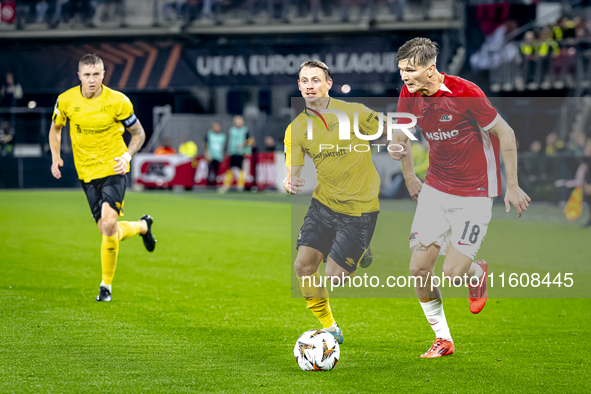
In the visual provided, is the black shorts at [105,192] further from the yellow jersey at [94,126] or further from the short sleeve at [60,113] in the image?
the short sleeve at [60,113]

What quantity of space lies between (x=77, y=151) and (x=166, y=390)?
148 inches

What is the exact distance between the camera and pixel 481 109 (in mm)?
4770

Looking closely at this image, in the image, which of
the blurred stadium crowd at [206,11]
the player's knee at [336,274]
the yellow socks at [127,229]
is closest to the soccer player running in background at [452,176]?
the player's knee at [336,274]

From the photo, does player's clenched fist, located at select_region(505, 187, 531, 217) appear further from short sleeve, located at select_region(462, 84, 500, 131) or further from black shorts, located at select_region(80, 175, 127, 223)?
black shorts, located at select_region(80, 175, 127, 223)

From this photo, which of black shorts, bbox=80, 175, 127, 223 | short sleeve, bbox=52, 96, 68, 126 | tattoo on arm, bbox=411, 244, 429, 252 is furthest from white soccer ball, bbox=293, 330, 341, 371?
short sleeve, bbox=52, 96, 68, 126

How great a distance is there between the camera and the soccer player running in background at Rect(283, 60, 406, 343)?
195 inches

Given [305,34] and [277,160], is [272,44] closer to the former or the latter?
[305,34]

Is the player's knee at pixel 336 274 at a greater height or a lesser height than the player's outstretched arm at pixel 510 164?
lesser

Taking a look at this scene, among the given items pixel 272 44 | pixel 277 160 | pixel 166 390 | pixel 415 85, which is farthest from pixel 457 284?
pixel 272 44

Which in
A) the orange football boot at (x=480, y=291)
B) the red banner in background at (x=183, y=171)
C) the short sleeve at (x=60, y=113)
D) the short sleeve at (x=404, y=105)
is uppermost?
the short sleeve at (x=404, y=105)

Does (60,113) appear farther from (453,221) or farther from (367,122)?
(453,221)

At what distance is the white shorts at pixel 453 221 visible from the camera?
4871 mm

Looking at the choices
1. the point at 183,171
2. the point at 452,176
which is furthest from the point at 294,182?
the point at 183,171

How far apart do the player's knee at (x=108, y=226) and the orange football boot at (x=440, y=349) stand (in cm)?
341
